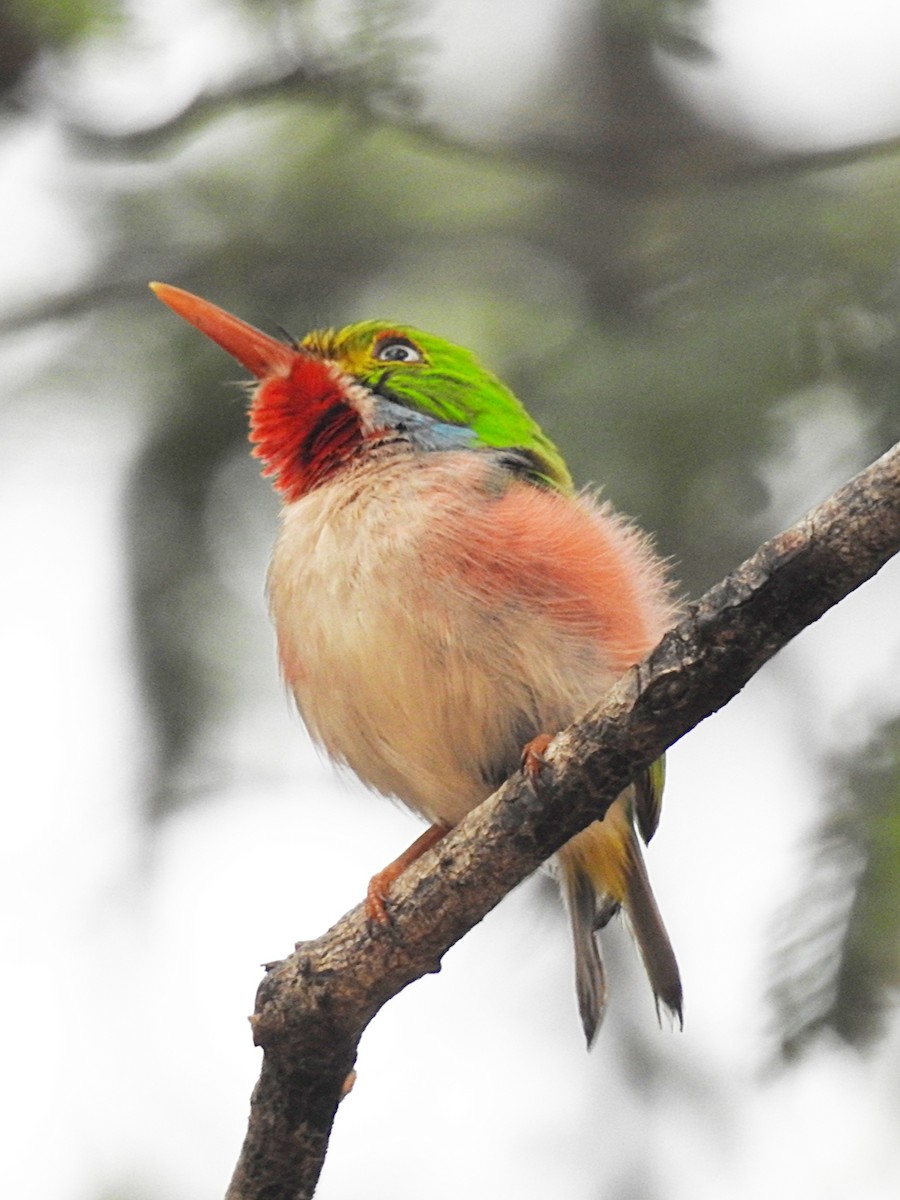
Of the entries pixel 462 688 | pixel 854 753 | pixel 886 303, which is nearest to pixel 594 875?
pixel 462 688

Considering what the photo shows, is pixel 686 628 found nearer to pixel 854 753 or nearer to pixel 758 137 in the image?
pixel 854 753

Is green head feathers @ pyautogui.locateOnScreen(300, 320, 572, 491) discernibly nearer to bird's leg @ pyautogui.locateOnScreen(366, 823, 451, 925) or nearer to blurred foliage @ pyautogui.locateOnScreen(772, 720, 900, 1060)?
bird's leg @ pyautogui.locateOnScreen(366, 823, 451, 925)

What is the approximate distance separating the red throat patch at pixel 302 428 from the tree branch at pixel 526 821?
1.28 m

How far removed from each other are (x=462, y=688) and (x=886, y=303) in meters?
1.17

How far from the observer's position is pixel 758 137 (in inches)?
165

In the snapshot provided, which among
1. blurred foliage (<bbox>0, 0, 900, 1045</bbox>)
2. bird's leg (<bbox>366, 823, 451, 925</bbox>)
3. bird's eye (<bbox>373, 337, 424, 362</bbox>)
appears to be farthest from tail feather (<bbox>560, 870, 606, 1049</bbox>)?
bird's eye (<bbox>373, 337, 424, 362</bbox>)

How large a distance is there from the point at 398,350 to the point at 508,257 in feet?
1.82

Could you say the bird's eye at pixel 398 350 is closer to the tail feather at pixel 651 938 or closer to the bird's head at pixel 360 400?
the bird's head at pixel 360 400

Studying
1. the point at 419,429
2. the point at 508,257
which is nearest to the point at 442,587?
the point at 419,429

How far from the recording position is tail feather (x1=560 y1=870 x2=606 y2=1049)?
381 cm

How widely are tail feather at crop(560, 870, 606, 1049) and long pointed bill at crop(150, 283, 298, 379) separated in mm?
1407

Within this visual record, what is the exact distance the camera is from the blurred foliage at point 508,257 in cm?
349

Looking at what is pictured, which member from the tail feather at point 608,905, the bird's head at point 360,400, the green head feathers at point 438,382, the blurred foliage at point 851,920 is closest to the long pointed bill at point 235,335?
the bird's head at point 360,400

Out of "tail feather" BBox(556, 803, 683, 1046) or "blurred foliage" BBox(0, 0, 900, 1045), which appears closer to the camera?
"blurred foliage" BBox(0, 0, 900, 1045)
